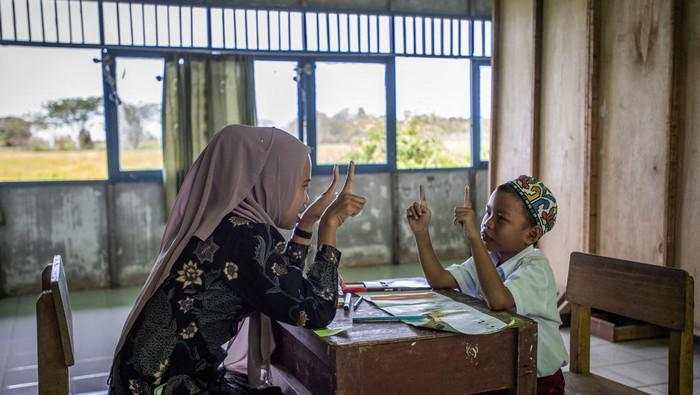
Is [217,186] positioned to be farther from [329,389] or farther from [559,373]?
[559,373]

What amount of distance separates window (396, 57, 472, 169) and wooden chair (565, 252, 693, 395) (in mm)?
5244

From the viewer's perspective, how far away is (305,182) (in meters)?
1.91

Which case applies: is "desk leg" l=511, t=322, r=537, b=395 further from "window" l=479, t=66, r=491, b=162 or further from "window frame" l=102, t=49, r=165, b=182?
"window" l=479, t=66, r=491, b=162

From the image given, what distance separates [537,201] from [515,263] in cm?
21

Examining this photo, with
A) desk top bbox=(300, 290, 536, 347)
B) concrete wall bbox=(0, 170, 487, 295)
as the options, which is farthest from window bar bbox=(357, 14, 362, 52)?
desk top bbox=(300, 290, 536, 347)

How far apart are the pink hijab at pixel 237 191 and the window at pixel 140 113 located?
4791 millimetres

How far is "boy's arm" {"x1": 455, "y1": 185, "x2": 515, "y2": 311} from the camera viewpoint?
1.75 meters

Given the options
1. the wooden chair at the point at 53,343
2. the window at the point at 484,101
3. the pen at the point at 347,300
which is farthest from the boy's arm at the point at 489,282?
the window at the point at 484,101

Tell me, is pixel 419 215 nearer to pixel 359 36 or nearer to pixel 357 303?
pixel 357 303

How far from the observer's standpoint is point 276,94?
680cm

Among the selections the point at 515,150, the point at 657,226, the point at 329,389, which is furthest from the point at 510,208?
the point at 515,150

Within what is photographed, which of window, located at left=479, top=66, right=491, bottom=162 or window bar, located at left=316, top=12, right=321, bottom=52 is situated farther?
window, located at left=479, top=66, right=491, bottom=162

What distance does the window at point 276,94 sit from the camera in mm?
6703

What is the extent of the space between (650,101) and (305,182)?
9.53 feet
